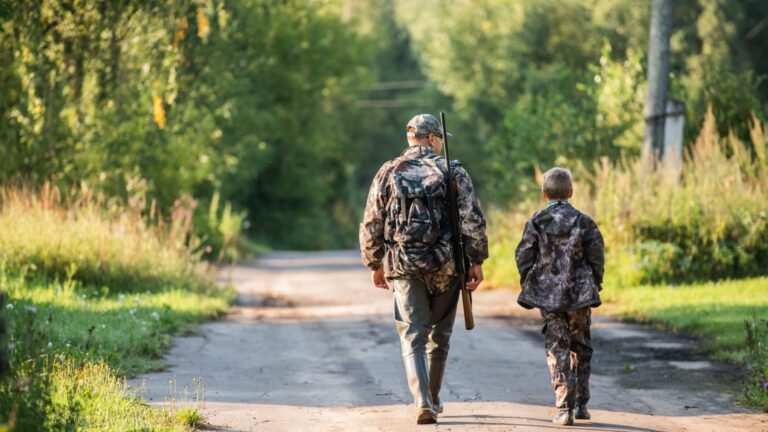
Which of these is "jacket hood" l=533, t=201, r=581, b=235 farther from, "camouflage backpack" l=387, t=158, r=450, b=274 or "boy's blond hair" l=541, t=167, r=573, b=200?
"camouflage backpack" l=387, t=158, r=450, b=274

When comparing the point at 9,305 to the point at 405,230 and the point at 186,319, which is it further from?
the point at 405,230

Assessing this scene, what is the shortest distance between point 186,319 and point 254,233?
33920mm

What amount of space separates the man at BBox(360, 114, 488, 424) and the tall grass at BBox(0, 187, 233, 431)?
1.56 metres

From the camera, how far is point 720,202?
54.5 ft

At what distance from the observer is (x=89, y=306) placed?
12922mm

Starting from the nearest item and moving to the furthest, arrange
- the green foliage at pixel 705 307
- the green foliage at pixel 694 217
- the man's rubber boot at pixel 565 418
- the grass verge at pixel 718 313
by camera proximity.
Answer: the man's rubber boot at pixel 565 418 → the grass verge at pixel 718 313 → the green foliage at pixel 705 307 → the green foliage at pixel 694 217

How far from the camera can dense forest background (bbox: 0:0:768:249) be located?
1920 cm

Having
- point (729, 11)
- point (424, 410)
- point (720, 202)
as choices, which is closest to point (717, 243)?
point (720, 202)

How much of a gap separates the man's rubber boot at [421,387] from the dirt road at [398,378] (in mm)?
79

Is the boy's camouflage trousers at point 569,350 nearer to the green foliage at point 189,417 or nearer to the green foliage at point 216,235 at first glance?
the green foliage at point 189,417

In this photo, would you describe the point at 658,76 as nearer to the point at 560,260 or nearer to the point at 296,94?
the point at 560,260

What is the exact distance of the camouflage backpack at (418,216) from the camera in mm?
7547

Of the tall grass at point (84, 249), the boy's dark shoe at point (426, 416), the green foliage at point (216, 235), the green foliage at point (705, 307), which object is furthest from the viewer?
the green foliage at point (216, 235)

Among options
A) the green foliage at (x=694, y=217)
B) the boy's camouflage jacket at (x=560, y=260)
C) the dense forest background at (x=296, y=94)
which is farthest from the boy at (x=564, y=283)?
the dense forest background at (x=296, y=94)
